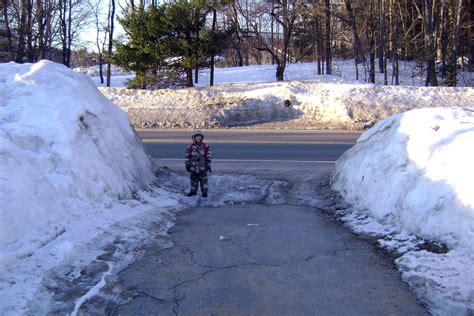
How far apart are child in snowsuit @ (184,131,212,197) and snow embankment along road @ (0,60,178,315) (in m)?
0.54

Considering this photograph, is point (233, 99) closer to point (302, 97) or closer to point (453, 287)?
point (302, 97)

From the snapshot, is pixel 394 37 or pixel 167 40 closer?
pixel 167 40

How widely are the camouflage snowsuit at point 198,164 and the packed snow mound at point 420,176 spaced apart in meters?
2.28

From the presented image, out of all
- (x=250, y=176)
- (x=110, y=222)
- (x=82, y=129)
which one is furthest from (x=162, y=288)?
(x=250, y=176)

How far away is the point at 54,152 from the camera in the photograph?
19.2 feet

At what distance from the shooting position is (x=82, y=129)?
667 centimetres

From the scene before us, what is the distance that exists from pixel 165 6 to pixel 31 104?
21231 millimetres

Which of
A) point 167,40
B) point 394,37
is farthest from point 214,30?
point 394,37

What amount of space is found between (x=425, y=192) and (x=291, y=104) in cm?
1799

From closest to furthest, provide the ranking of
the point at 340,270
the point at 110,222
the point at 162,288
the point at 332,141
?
the point at 162,288
the point at 340,270
the point at 110,222
the point at 332,141

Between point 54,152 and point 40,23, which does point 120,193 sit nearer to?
point 54,152

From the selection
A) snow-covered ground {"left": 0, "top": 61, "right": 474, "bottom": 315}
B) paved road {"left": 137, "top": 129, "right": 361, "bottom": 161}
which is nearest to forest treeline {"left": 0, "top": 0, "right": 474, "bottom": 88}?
paved road {"left": 137, "top": 129, "right": 361, "bottom": 161}

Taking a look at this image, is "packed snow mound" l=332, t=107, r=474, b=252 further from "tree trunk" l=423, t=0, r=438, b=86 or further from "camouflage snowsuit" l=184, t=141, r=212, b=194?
"tree trunk" l=423, t=0, r=438, b=86

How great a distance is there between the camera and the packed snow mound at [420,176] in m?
5.00
